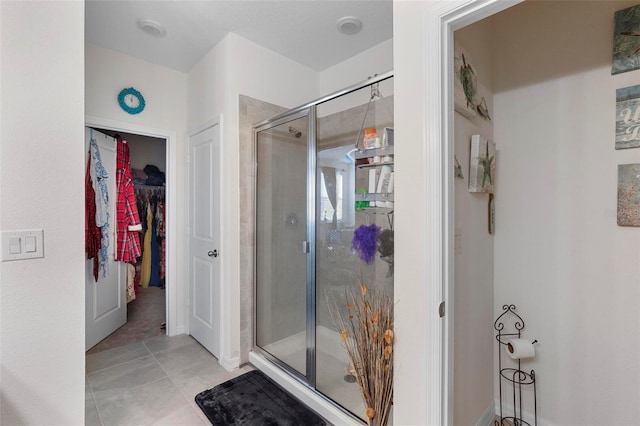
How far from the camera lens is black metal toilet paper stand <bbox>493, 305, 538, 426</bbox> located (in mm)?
1755

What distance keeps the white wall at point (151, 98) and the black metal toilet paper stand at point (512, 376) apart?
2820 millimetres

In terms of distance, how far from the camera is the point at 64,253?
133 centimetres

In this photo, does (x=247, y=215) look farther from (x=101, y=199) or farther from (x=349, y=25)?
(x=349, y=25)

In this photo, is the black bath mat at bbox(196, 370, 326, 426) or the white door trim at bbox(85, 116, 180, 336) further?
the white door trim at bbox(85, 116, 180, 336)

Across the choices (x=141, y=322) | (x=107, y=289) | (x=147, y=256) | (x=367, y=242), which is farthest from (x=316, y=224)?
(x=147, y=256)

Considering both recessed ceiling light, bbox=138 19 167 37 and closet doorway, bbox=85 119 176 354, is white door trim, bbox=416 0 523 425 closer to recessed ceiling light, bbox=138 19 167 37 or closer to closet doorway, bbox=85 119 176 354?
recessed ceiling light, bbox=138 19 167 37

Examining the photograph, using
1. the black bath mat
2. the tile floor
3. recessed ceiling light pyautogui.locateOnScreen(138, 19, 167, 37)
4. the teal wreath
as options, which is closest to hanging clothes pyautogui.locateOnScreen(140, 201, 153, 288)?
the tile floor

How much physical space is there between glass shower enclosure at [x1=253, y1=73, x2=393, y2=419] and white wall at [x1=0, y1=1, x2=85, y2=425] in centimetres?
129

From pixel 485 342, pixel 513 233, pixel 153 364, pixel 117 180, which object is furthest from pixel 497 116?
pixel 117 180

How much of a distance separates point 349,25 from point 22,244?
8.01ft

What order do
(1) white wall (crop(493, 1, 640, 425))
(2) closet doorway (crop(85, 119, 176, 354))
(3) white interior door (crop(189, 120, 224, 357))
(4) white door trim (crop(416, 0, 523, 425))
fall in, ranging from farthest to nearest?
1. (2) closet doorway (crop(85, 119, 176, 354))
2. (3) white interior door (crop(189, 120, 224, 357))
3. (1) white wall (crop(493, 1, 640, 425))
4. (4) white door trim (crop(416, 0, 523, 425))

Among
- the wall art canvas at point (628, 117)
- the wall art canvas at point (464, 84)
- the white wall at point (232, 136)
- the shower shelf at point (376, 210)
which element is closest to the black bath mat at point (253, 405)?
the white wall at point (232, 136)

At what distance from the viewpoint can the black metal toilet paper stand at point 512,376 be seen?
1.75 m

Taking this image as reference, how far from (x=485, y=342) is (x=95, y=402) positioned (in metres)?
2.56
